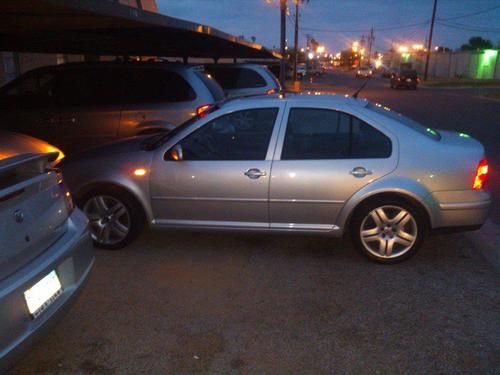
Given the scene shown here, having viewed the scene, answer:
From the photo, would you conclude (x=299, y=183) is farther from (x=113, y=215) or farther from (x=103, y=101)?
(x=103, y=101)

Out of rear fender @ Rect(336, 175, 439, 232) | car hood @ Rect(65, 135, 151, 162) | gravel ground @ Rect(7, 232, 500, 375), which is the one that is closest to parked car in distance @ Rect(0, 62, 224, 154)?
car hood @ Rect(65, 135, 151, 162)

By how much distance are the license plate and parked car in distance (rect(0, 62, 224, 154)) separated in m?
4.81

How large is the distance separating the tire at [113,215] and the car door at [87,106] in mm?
2852

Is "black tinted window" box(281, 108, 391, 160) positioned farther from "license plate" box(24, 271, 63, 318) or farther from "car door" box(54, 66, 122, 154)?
"car door" box(54, 66, 122, 154)

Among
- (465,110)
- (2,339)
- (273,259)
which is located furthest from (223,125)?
(465,110)

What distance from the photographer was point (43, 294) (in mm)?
2859

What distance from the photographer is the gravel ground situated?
3.28 m

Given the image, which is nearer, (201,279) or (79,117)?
(201,279)

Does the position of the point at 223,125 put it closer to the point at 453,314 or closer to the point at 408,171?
the point at 408,171

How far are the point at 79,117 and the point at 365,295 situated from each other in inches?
213

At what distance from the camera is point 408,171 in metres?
4.57

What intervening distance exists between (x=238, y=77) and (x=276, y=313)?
861cm

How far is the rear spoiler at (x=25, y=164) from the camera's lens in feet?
9.38

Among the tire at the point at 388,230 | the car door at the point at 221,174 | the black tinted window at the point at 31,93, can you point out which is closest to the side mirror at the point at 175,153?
the car door at the point at 221,174
